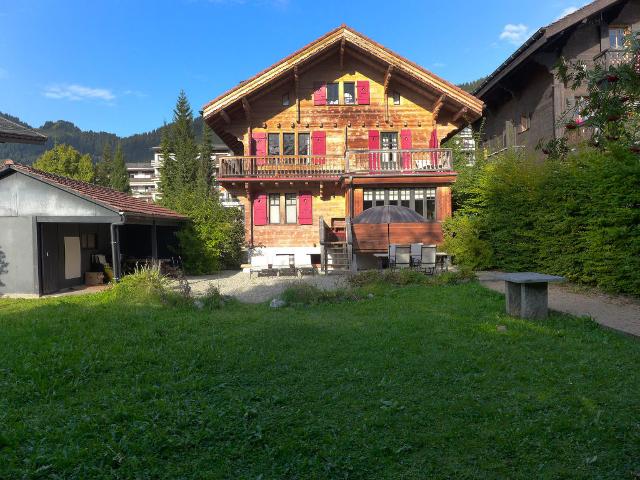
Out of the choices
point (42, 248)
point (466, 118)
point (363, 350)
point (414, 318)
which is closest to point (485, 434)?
point (363, 350)

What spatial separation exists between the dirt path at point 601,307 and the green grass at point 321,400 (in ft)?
1.62

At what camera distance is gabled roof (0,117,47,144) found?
1207 centimetres

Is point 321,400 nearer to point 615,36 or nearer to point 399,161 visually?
point 399,161

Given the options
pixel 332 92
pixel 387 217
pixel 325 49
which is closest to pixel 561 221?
pixel 387 217

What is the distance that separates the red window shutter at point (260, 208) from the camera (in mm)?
21406

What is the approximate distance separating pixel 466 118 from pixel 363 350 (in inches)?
734

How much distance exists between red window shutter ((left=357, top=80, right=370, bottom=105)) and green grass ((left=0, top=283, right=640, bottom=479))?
1659 cm

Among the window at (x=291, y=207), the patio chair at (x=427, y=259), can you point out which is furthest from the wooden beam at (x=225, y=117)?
the patio chair at (x=427, y=259)

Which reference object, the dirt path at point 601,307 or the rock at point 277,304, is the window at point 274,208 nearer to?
the rock at point 277,304

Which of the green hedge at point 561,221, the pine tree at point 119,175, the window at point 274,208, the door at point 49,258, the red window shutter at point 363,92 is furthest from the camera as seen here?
the pine tree at point 119,175

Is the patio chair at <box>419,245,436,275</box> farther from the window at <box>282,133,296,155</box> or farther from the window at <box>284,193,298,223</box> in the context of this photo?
the window at <box>282,133,296,155</box>

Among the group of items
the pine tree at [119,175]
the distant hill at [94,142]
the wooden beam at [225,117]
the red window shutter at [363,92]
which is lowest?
the wooden beam at [225,117]

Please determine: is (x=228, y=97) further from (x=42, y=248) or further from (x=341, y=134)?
(x=42, y=248)

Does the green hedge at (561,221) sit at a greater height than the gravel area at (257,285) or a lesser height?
greater
